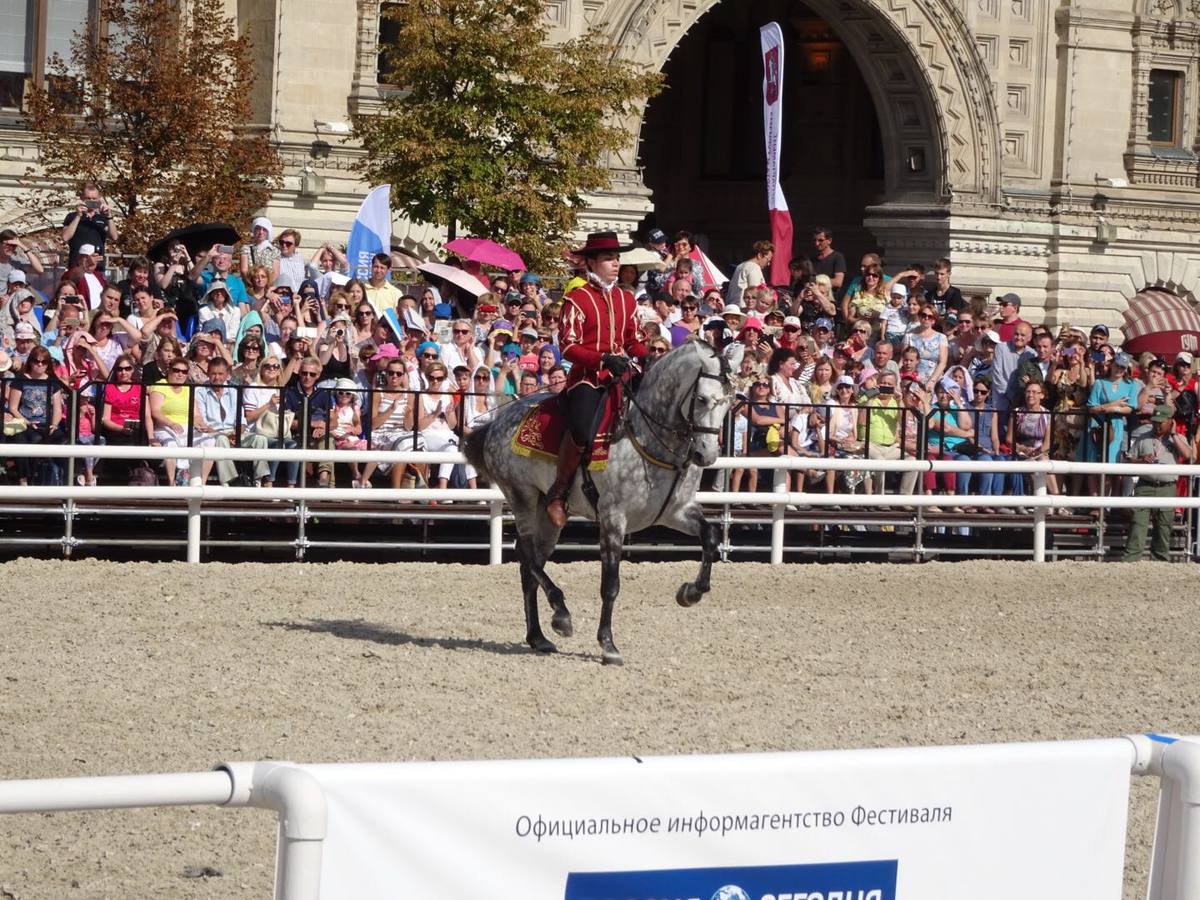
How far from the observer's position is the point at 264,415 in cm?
1612

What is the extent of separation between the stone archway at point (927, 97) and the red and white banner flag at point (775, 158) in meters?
6.72

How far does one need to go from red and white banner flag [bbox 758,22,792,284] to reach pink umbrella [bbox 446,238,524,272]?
3.65 m

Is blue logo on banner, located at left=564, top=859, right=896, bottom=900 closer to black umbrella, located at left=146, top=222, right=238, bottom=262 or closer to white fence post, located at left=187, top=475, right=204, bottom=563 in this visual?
white fence post, located at left=187, top=475, right=204, bottom=563

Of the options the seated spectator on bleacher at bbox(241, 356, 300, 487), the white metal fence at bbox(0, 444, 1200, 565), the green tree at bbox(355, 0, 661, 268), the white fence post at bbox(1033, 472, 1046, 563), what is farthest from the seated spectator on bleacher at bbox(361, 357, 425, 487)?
the green tree at bbox(355, 0, 661, 268)

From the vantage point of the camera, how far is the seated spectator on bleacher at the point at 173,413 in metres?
15.7

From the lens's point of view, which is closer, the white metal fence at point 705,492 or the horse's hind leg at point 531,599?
the horse's hind leg at point 531,599

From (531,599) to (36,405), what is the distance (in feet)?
17.4

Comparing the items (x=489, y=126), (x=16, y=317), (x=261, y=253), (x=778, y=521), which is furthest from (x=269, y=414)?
(x=489, y=126)

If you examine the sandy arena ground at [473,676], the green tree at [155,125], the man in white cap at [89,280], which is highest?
the green tree at [155,125]

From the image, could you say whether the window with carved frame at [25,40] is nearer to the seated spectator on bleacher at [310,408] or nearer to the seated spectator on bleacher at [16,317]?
the seated spectator on bleacher at [16,317]

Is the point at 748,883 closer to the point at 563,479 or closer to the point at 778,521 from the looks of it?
the point at 563,479

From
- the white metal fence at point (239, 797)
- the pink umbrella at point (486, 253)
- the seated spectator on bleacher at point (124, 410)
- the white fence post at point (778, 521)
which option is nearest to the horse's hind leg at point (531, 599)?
the seated spectator on bleacher at point (124, 410)

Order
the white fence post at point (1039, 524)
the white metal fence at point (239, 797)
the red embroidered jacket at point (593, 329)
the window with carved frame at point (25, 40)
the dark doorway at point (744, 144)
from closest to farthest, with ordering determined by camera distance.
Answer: the white metal fence at point (239, 797)
the red embroidered jacket at point (593, 329)
the white fence post at point (1039, 524)
the window with carved frame at point (25, 40)
the dark doorway at point (744, 144)

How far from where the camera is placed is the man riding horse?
11703 millimetres
